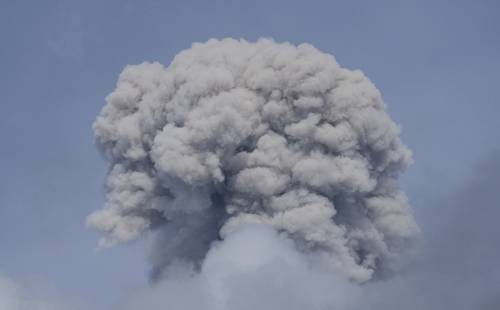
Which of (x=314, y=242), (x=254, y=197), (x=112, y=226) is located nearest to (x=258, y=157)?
(x=254, y=197)

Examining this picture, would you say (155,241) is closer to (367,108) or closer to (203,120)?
(203,120)

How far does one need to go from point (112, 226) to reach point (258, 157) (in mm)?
10153

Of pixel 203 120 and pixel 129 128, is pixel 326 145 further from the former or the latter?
pixel 129 128

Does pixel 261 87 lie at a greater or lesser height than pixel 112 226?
greater

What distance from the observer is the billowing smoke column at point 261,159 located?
54188mm

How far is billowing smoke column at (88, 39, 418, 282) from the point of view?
54188 millimetres

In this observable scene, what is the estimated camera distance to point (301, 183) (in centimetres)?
5453

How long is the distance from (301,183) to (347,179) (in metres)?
2.62

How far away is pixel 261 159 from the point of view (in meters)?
54.6

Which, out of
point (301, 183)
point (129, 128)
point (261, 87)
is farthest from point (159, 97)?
point (301, 183)

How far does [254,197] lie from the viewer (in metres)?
54.8

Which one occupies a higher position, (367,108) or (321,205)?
(367,108)

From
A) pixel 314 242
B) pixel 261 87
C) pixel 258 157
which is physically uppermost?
pixel 261 87

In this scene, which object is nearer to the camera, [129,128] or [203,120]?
[203,120]
